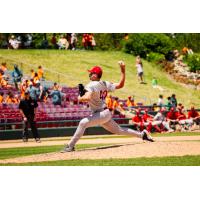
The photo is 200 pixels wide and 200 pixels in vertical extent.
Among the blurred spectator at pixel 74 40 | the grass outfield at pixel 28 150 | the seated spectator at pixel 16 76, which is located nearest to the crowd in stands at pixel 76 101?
the seated spectator at pixel 16 76

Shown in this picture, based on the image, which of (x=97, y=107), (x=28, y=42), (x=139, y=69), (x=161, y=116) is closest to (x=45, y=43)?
(x=28, y=42)

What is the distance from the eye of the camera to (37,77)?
1738cm

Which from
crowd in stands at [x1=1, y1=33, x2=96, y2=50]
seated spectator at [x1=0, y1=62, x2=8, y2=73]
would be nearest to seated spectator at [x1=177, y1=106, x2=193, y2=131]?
crowd in stands at [x1=1, y1=33, x2=96, y2=50]

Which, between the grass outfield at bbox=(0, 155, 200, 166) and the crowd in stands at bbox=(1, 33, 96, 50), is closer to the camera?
the grass outfield at bbox=(0, 155, 200, 166)

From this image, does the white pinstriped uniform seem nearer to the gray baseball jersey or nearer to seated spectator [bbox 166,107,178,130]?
the gray baseball jersey

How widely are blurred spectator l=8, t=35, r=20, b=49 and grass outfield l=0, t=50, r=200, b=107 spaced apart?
0.21 m

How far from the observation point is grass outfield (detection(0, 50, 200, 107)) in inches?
701

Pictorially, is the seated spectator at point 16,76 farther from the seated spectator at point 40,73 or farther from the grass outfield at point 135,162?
the grass outfield at point 135,162

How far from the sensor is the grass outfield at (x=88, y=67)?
1780cm

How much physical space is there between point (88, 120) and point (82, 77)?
6.53 meters

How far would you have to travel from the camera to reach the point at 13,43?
16.6 metres

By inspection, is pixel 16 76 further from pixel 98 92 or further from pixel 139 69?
pixel 98 92
